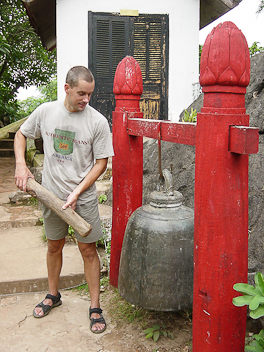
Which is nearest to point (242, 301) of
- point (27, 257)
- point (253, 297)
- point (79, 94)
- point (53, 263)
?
point (253, 297)

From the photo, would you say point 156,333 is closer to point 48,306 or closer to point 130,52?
point 48,306

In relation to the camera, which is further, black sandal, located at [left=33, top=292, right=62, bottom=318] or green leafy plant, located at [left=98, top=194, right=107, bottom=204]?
green leafy plant, located at [left=98, top=194, right=107, bottom=204]

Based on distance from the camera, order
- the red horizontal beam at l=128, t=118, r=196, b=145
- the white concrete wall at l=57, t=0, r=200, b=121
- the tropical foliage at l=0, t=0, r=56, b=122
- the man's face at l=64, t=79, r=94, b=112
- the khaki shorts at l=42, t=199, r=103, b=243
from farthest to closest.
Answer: the tropical foliage at l=0, t=0, r=56, b=122
the white concrete wall at l=57, t=0, r=200, b=121
the khaki shorts at l=42, t=199, r=103, b=243
the man's face at l=64, t=79, r=94, b=112
the red horizontal beam at l=128, t=118, r=196, b=145

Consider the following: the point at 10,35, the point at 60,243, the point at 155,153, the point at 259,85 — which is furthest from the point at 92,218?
the point at 10,35

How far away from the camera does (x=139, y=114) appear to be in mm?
3336

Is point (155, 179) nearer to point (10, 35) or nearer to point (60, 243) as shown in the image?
point (60, 243)

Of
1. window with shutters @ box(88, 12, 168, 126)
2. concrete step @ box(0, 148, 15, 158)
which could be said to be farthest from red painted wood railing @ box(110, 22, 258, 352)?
concrete step @ box(0, 148, 15, 158)

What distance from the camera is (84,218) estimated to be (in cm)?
306

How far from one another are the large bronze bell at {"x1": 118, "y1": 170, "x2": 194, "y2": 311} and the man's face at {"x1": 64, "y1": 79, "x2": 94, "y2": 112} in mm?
803

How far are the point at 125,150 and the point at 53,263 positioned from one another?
114cm

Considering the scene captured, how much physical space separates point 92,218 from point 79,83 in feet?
3.47

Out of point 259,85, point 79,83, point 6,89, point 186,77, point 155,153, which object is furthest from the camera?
point 6,89

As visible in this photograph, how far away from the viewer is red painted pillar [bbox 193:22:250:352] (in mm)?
1989

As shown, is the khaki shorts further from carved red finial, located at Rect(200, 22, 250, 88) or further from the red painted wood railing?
carved red finial, located at Rect(200, 22, 250, 88)
